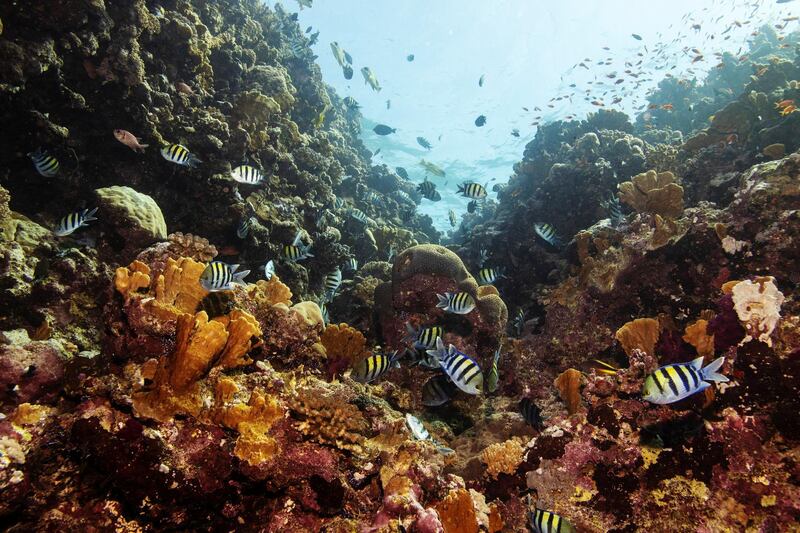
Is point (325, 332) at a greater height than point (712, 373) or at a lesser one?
greater

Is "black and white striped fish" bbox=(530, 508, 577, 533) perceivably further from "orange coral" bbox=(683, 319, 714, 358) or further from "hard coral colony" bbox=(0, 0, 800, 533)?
"orange coral" bbox=(683, 319, 714, 358)

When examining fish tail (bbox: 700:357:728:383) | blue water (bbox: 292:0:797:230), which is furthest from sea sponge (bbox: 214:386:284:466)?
blue water (bbox: 292:0:797:230)

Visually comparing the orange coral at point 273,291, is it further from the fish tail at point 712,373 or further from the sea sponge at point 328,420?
the fish tail at point 712,373

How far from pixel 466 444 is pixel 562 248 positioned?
726cm

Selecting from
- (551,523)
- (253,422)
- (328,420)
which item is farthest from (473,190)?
(253,422)

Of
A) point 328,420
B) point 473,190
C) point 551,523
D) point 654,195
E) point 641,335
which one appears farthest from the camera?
point 473,190

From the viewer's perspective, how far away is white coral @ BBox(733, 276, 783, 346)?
3229 mm

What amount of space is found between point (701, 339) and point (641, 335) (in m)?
0.59

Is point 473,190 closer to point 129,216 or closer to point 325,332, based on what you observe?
point 325,332

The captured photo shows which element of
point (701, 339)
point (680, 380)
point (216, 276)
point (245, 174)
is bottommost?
point (680, 380)

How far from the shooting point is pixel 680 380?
2535mm

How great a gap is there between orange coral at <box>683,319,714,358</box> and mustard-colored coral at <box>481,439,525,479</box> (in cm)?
192

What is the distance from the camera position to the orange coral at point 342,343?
510cm

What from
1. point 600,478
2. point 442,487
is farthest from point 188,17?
point 600,478
